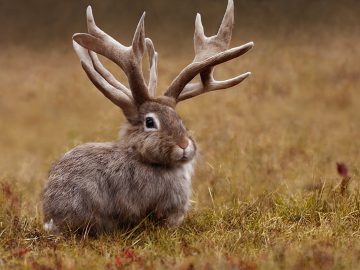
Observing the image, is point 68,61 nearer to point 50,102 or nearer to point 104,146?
point 50,102

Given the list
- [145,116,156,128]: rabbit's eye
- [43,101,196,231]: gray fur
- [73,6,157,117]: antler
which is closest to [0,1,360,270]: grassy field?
[43,101,196,231]: gray fur

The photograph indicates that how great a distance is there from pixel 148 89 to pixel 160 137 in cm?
76

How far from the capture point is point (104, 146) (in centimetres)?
657

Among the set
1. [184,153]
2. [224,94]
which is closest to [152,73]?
[184,153]

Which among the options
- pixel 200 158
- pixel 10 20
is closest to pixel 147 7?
pixel 10 20

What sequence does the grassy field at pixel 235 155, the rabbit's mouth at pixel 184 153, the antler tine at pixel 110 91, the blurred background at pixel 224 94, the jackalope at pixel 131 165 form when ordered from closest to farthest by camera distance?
the grassy field at pixel 235 155 → the rabbit's mouth at pixel 184 153 → the jackalope at pixel 131 165 → the antler tine at pixel 110 91 → the blurred background at pixel 224 94

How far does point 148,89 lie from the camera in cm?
673

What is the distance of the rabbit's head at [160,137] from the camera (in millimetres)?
6102

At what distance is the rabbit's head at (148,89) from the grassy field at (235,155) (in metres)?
0.67

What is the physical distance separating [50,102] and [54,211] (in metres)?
14.9

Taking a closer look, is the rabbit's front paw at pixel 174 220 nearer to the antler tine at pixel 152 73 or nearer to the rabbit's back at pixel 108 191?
the rabbit's back at pixel 108 191

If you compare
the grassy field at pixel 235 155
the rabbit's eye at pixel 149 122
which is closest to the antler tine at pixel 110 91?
the rabbit's eye at pixel 149 122

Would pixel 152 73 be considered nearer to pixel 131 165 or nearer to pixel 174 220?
pixel 131 165

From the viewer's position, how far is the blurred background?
35.5 feet
